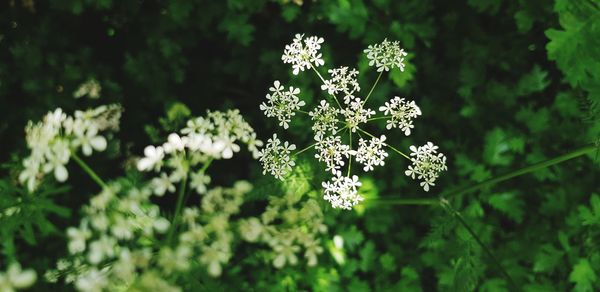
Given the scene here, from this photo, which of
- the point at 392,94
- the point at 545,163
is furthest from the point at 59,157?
the point at 392,94

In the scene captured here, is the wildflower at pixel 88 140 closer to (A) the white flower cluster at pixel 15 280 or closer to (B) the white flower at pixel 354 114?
(A) the white flower cluster at pixel 15 280

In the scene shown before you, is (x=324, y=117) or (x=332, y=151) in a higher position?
(x=324, y=117)

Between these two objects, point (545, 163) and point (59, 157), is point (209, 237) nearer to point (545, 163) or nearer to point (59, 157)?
point (59, 157)

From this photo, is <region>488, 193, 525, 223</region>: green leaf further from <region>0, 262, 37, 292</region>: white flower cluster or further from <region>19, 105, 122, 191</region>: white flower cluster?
<region>0, 262, 37, 292</region>: white flower cluster

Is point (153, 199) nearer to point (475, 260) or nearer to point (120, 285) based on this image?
point (120, 285)

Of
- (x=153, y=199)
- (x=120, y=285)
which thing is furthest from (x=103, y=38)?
(x=120, y=285)

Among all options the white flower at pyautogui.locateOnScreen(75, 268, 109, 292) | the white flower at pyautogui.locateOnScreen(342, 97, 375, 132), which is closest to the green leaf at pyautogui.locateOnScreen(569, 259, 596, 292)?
the white flower at pyautogui.locateOnScreen(342, 97, 375, 132)
